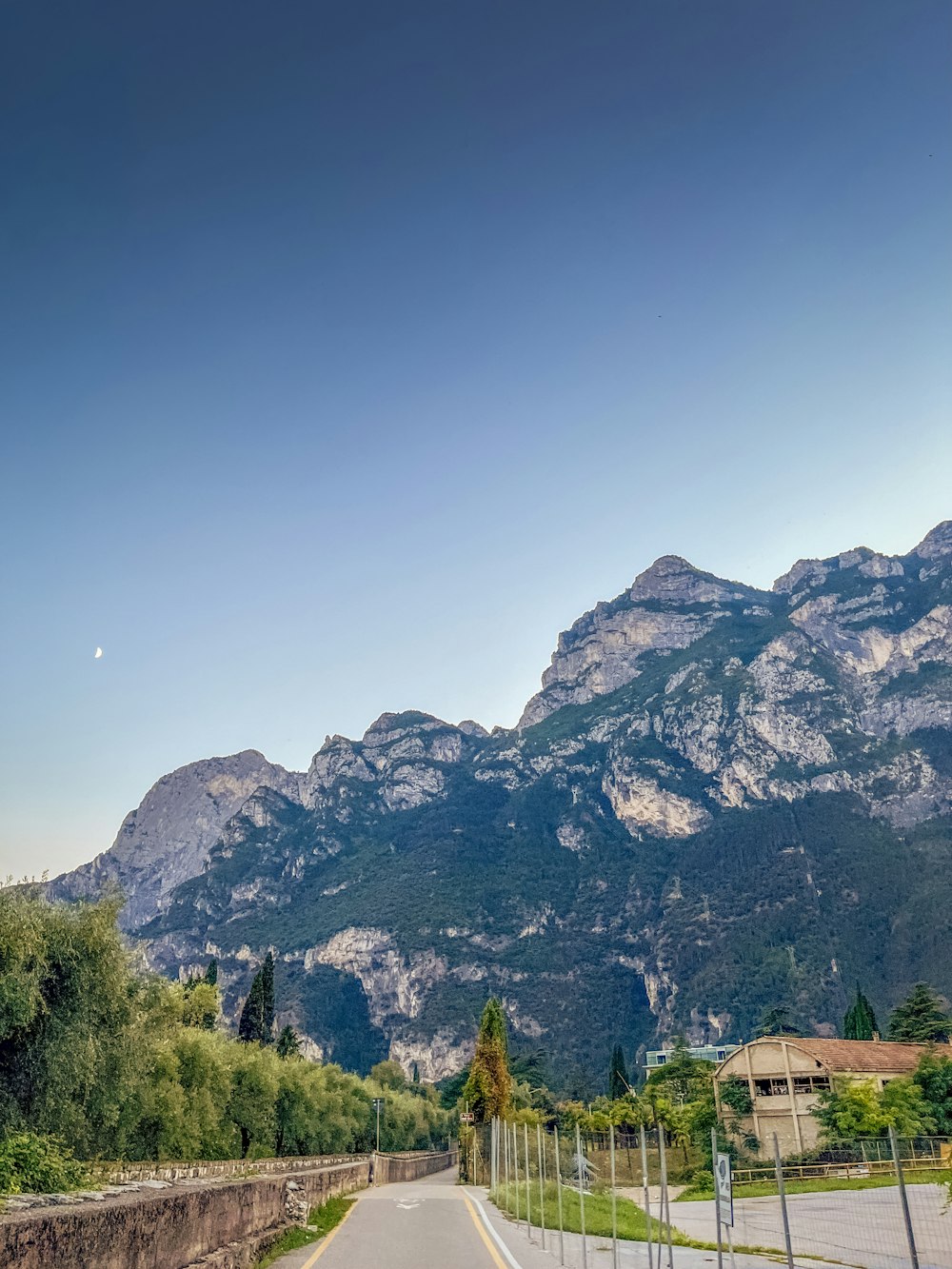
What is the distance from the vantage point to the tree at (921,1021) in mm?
76938

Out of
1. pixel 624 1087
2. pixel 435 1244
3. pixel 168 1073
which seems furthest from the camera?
pixel 624 1087

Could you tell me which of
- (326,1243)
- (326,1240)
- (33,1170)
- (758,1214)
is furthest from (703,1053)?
(33,1170)

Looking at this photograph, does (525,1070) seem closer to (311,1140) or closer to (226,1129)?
(311,1140)

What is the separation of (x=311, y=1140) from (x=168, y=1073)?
3400cm

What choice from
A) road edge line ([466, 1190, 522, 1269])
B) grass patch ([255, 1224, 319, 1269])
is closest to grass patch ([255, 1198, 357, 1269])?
grass patch ([255, 1224, 319, 1269])

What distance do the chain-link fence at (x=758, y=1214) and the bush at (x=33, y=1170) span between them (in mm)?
7922

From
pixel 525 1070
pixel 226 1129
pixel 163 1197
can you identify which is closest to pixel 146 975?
pixel 226 1129

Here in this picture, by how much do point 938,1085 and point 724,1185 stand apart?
48079mm

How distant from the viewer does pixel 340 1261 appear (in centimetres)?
1462

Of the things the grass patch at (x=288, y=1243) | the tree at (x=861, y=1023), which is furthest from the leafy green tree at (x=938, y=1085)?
the tree at (x=861, y=1023)

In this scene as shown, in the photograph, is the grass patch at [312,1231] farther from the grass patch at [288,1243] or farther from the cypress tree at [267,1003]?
the cypress tree at [267,1003]

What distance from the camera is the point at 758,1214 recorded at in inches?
1119

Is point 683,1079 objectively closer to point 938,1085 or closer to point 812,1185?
point 938,1085

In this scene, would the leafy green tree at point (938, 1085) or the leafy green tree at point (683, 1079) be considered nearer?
the leafy green tree at point (938, 1085)
